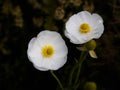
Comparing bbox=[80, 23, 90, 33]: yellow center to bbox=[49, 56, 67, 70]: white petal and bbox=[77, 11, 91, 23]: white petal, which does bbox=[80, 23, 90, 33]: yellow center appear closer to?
bbox=[77, 11, 91, 23]: white petal

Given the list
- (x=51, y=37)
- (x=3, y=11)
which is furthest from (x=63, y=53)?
(x=3, y=11)

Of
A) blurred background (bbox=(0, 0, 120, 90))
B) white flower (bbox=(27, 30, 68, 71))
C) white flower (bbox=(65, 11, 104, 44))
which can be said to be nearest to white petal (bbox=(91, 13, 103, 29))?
white flower (bbox=(65, 11, 104, 44))

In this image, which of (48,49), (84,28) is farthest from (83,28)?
(48,49)

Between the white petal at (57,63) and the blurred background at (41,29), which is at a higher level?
the white petal at (57,63)

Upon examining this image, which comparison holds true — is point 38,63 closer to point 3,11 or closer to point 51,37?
point 51,37

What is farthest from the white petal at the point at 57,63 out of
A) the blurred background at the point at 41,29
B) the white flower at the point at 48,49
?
the blurred background at the point at 41,29

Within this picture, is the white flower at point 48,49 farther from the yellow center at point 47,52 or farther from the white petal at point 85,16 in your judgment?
the white petal at point 85,16

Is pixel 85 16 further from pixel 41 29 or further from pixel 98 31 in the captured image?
pixel 41 29
